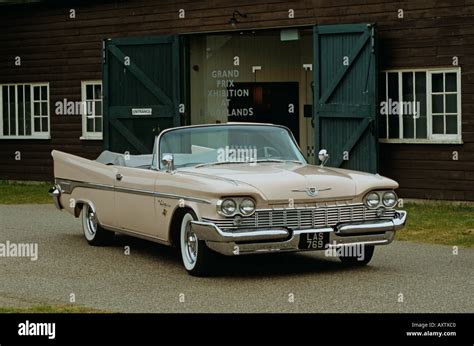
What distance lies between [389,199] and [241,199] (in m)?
1.55

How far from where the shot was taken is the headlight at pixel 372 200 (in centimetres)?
1080

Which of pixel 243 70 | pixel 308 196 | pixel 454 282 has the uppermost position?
pixel 243 70

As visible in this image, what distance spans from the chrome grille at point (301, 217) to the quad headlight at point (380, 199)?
83 millimetres

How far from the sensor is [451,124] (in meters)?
18.5

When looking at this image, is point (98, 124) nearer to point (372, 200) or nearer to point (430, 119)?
point (430, 119)

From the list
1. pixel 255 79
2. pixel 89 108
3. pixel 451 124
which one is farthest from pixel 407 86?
pixel 89 108

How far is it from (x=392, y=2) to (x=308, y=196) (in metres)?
9.26

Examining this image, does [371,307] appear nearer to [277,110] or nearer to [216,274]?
[216,274]

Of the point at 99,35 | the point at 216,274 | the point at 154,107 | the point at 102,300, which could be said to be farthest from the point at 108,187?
the point at 99,35

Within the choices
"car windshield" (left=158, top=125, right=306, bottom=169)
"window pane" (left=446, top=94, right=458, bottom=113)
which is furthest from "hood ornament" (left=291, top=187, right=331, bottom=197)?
"window pane" (left=446, top=94, right=458, bottom=113)

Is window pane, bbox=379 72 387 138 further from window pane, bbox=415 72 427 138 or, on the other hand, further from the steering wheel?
the steering wheel

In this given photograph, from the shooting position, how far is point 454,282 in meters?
10.2

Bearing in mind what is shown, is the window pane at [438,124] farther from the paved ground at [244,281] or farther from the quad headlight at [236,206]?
the quad headlight at [236,206]
